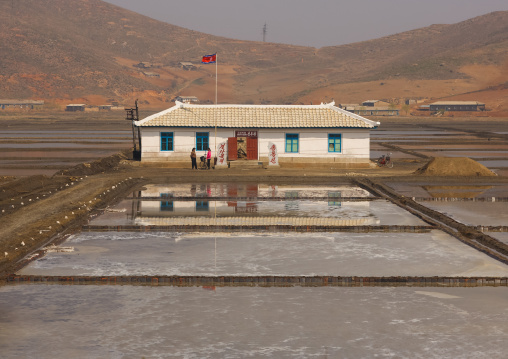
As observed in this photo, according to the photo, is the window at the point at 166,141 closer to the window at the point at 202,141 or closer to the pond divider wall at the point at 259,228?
the window at the point at 202,141

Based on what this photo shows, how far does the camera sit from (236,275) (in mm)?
19266

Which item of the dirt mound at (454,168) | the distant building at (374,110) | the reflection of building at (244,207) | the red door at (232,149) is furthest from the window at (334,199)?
the distant building at (374,110)

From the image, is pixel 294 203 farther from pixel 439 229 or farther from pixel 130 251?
→ pixel 130 251

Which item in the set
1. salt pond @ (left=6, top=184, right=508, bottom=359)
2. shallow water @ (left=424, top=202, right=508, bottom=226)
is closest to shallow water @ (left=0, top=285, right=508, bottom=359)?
salt pond @ (left=6, top=184, right=508, bottom=359)

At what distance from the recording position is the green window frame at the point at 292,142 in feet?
161

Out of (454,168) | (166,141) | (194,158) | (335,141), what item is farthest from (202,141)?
(454,168)

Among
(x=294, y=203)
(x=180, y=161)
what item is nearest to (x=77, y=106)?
(x=180, y=161)

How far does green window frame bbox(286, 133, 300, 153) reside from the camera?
49.2 meters

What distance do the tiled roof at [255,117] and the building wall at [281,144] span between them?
487 millimetres

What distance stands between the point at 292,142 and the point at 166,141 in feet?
28.3

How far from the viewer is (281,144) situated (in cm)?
4919

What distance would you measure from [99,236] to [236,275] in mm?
7570

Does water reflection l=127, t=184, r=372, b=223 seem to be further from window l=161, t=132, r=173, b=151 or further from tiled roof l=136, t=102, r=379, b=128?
window l=161, t=132, r=173, b=151

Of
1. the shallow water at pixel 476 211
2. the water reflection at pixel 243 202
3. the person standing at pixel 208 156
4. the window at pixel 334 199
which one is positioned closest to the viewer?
the shallow water at pixel 476 211
